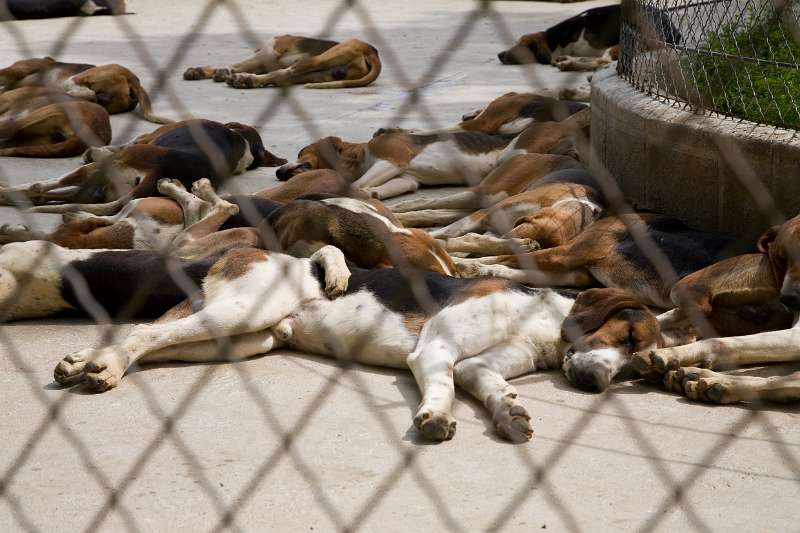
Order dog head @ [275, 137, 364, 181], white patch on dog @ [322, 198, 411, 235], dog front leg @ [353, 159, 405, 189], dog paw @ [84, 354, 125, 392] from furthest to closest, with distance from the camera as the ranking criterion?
dog front leg @ [353, 159, 405, 189] < dog head @ [275, 137, 364, 181] < white patch on dog @ [322, 198, 411, 235] < dog paw @ [84, 354, 125, 392]

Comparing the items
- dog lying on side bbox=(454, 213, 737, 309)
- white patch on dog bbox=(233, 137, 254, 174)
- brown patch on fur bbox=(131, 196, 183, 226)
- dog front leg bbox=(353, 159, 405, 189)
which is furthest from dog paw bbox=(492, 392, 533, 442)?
white patch on dog bbox=(233, 137, 254, 174)

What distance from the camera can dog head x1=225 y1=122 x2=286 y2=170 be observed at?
6.96 metres

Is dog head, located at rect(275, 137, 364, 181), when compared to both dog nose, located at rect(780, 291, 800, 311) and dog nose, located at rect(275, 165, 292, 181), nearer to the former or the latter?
dog nose, located at rect(275, 165, 292, 181)

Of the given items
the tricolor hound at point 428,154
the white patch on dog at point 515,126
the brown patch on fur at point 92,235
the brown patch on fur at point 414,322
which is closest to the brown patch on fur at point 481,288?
the brown patch on fur at point 414,322

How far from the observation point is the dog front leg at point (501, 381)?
349 centimetres

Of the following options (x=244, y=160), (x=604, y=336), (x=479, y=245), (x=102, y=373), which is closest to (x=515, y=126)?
(x=244, y=160)

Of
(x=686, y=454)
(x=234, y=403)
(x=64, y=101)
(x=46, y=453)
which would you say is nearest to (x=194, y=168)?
(x=64, y=101)

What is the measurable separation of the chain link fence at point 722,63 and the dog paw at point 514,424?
201cm

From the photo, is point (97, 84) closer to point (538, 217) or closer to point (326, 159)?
point (326, 159)

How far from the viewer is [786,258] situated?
4.10 m

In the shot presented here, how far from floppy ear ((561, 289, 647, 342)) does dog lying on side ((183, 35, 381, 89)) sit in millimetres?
6112

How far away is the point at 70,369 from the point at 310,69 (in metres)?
6.47

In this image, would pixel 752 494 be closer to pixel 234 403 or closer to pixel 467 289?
pixel 467 289

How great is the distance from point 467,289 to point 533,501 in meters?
1.28
